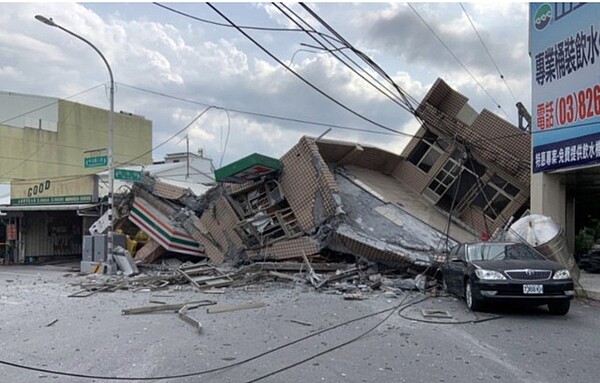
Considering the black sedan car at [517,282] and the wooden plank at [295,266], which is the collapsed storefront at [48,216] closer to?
the wooden plank at [295,266]

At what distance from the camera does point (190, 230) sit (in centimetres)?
2033

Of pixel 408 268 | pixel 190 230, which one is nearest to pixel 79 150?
pixel 190 230

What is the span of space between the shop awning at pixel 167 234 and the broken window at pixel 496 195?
11699mm

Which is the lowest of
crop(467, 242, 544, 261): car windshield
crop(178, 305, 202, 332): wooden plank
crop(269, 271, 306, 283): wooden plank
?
crop(269, 271, 306, 283): wooden plank

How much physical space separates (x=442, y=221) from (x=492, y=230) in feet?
6.44

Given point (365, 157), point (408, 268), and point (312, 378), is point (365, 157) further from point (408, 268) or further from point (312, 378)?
point (312, 378)

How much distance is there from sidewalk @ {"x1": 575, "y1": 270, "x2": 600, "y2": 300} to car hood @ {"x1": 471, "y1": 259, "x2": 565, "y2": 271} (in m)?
2.81

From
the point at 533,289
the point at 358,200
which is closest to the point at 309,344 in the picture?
the point at 533,289

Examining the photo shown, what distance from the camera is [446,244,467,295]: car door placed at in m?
10.4

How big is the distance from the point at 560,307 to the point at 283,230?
33.8 ft

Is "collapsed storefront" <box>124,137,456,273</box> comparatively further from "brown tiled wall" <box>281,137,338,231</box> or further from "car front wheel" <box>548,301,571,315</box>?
"car front wheel" <box>548,301,571,315</box>

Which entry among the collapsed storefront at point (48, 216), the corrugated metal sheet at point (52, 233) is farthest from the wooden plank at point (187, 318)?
the corrugated metal sheet at point (52, 233)

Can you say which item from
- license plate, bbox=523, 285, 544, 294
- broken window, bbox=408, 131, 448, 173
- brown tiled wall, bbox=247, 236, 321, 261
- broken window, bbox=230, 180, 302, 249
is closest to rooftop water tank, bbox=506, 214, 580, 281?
license plate, bbox=523, 285, 544, 294

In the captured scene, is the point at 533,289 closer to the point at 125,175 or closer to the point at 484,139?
the point at 484,139
